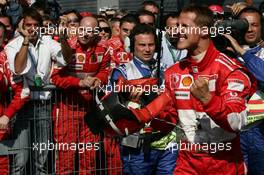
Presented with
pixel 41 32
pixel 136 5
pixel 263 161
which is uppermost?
pixel 136 5

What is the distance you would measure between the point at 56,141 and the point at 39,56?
920mm

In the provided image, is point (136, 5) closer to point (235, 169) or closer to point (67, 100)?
point (67, 100)

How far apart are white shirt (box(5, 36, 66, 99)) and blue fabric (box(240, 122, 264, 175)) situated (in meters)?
2.06

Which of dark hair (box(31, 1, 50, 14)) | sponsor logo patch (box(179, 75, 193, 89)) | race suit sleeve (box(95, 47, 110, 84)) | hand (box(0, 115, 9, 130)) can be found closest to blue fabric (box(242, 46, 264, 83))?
sponsor logo patch (box(179, 75, 193, 89))

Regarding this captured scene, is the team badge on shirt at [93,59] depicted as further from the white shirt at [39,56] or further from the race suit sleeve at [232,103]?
the race suit sleeve at [232,103]

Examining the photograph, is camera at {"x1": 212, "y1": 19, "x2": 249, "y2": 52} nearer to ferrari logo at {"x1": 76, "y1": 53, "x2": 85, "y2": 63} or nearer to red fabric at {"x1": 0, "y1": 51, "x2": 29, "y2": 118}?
ferrari logo at {"x1": 76, "y1": 53, "x2": 85, "y2": 63}

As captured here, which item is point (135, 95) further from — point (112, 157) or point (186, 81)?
point (112, 157)

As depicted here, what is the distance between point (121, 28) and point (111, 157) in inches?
74.9

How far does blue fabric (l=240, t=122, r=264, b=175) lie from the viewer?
5.91 metres

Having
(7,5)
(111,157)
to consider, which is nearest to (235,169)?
(111,157)

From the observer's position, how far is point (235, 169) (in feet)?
15.2

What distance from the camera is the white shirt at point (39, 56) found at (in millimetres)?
5980

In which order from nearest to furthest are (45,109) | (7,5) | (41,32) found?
(45,109) → (41,32) → (7,5)

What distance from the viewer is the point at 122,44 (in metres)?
7.31
